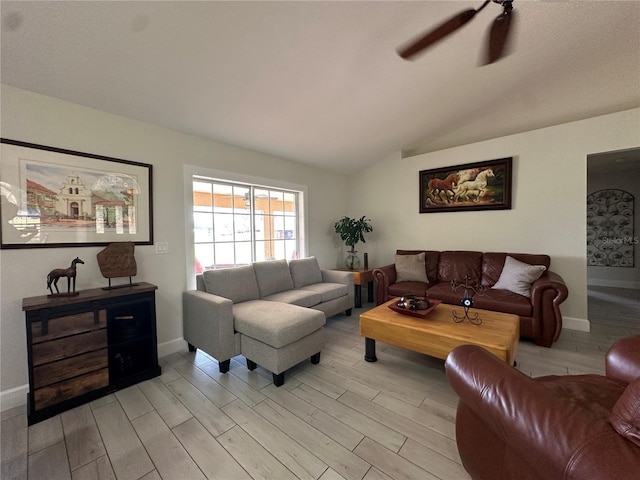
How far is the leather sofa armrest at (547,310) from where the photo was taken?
101 inches

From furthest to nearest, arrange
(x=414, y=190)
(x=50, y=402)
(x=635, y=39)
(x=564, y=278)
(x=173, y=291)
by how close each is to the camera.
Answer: (x=414, y=190), (x=564, y=278), (x=173, y=291), (x=635, y=39), (x=50, y=402)

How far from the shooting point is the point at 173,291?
8.89 ft

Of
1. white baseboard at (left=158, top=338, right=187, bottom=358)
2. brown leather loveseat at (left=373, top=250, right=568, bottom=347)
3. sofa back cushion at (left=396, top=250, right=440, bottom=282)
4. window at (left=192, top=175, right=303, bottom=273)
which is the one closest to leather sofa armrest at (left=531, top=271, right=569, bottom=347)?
brown leather loveseat at (left=373, top=250, right=568, bottom=347)

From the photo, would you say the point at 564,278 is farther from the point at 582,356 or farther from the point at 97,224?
the point at 97,224

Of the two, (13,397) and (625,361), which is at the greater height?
(625,361)

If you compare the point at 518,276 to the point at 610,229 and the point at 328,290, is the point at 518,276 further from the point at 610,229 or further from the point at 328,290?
the point at 610,229

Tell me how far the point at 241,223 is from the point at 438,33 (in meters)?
2.79

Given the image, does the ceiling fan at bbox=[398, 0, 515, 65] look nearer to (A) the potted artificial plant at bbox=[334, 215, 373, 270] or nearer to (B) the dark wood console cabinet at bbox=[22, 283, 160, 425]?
(B) the dark wood console cabinet at bbox=[22, 283, 160, 425]

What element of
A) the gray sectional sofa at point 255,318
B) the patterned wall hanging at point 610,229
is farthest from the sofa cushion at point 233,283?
the patterned wall hanging at point 610,229

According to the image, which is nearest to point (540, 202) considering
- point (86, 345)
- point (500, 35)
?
point (500, 35)

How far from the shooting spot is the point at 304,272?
3674 millimetres

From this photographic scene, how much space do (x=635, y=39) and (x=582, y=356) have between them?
314 cm

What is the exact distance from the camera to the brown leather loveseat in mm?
2633

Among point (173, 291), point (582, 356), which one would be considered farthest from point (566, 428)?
point (173, 291)
